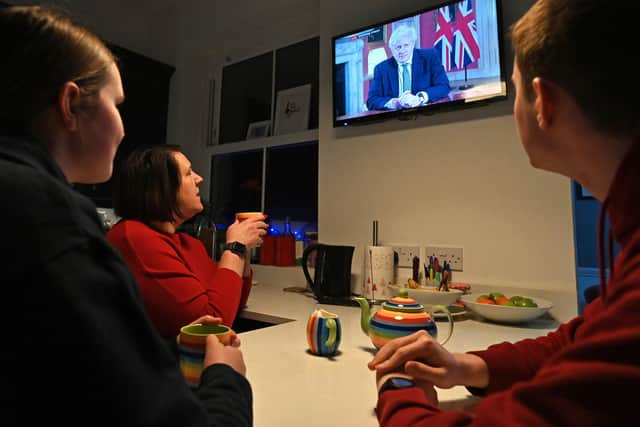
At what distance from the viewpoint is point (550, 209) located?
147 centimetres

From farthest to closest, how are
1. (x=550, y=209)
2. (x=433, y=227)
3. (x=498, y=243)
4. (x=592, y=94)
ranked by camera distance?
(x=433, y=227), (x=498, y=243), (x=550, y=209), (x=592, y=94)

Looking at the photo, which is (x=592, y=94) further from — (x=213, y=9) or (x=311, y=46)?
(x=213, y=9)

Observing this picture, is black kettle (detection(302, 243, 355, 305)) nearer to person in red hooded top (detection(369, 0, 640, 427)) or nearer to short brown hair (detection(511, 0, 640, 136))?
person in red hooded top (detection(369, 0, 640, 427))

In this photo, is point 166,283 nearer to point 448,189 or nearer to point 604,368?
point 604,368

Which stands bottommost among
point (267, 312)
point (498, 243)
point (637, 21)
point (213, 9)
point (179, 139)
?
point (267, 312)

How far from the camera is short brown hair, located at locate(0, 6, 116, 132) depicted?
0.46m

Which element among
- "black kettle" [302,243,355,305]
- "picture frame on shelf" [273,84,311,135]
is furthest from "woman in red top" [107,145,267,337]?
"picture frame on shelf" [273,84,311,135]

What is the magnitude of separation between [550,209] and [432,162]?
0.51 m

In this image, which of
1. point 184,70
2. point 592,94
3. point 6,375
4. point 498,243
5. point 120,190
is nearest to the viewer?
point 6,375

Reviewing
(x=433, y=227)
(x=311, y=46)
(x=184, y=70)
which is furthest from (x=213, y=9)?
(x=433, y=227)

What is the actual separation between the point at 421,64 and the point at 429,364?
1414 mm

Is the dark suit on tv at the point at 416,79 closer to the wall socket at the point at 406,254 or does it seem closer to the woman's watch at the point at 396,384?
the wall socket at the point at 406,254

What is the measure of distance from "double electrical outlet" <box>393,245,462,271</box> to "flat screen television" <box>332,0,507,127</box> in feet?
2.00

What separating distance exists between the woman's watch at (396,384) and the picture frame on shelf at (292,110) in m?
2.09
